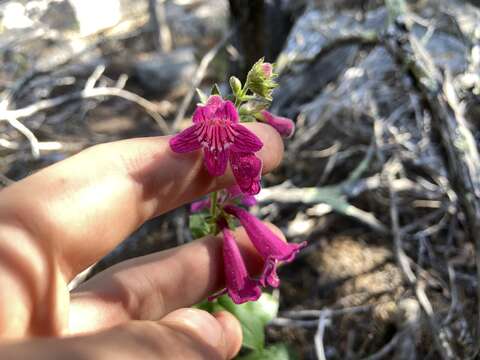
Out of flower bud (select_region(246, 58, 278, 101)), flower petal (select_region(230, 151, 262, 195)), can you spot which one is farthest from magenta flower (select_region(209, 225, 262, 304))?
flower bud (select_region(246, 58, 278, 101))

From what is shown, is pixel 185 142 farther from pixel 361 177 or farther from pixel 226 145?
pixel 361 177

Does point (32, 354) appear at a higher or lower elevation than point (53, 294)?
higher

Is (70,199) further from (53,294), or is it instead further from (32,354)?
(32,354)

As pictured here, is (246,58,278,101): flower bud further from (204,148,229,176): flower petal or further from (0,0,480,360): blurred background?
(0,0,480,360): blurred background

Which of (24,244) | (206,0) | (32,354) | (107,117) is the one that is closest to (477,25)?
(24,244)

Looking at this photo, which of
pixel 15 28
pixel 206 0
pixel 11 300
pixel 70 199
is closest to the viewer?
pixel 11 300

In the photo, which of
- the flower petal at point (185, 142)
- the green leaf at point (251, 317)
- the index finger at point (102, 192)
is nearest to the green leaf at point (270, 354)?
the green leaf at point (251, 317)

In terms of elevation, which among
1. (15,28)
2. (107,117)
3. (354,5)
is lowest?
(107,117)
